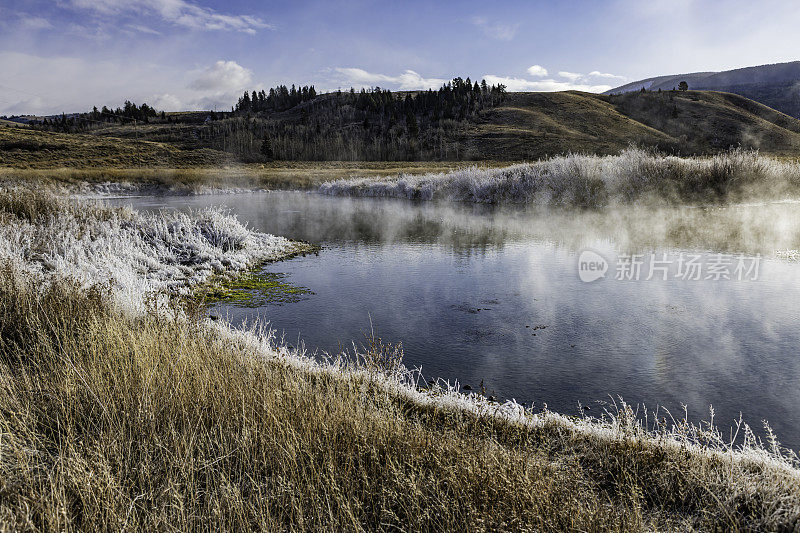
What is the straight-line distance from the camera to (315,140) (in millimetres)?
101312

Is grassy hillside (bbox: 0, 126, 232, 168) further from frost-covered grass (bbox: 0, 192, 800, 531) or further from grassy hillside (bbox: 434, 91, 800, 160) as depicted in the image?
frost-covered grass (bbox: 0, 192, 800, 531)

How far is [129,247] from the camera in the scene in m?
12.2

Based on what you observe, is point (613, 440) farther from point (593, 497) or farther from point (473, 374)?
point (473, 374)

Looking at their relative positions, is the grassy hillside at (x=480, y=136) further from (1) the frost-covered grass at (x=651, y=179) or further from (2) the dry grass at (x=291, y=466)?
(2) the dry grass at (x=291, y=466)

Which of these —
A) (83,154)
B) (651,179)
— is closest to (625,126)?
(651,179)

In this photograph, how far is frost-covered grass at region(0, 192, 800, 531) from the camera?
3.14 m

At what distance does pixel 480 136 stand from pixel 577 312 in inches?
3655

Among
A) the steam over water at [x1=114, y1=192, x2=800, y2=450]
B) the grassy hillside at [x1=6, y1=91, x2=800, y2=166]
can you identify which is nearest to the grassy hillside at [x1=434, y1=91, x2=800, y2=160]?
the grassy hillside at [x1=6, y1=91, x2=800, y2=166]

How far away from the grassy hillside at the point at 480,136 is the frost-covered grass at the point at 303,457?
71.0 metres

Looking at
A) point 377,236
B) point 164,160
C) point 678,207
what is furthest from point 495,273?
point 164,160

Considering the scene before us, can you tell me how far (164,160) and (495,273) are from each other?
74.9 meters

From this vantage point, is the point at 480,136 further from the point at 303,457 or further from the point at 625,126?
the point at 303,457

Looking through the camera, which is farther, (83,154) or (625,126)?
(625,126)

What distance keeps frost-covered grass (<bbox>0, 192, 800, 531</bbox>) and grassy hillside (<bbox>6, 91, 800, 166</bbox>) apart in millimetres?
71000
